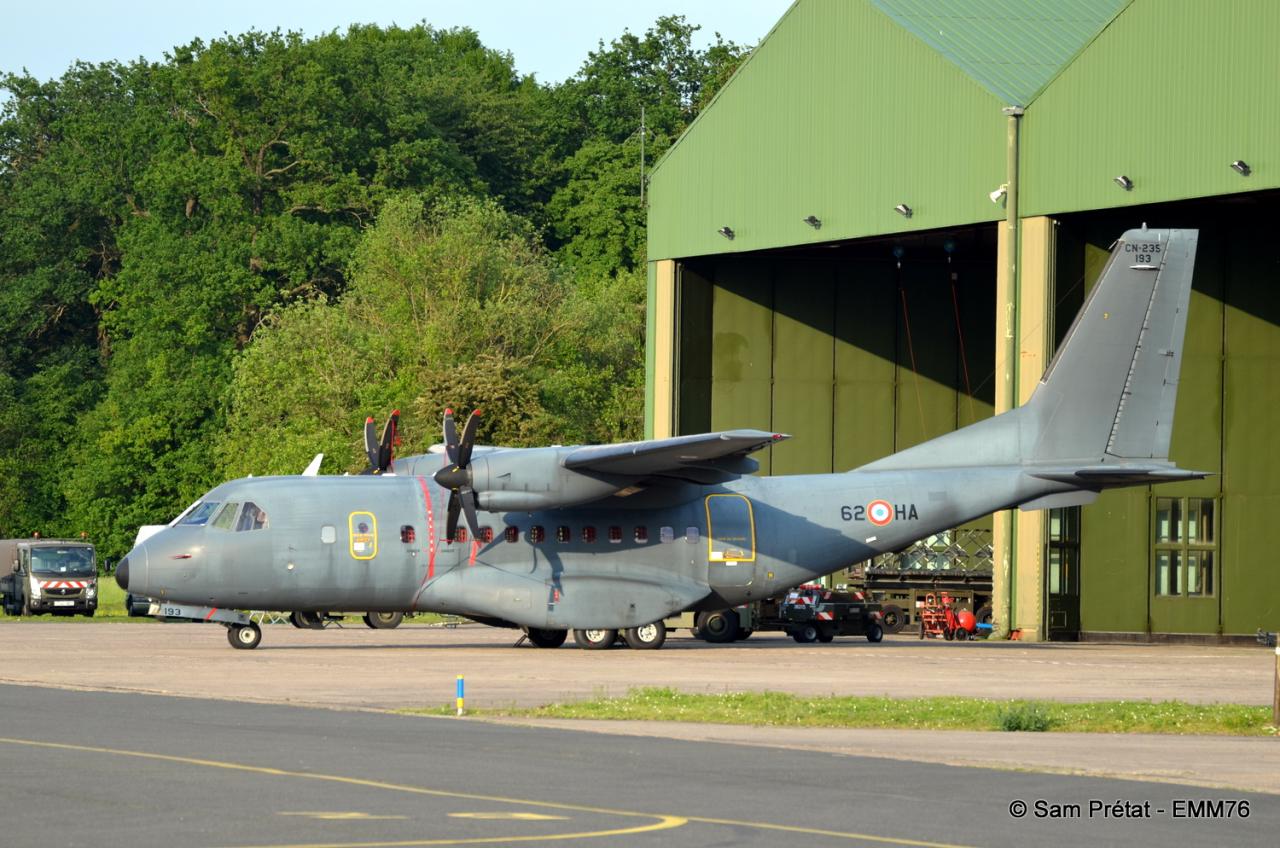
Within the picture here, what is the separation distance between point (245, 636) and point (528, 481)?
6.33 m

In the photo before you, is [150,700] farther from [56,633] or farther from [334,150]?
[334,150]

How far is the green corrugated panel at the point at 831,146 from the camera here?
43719 mm

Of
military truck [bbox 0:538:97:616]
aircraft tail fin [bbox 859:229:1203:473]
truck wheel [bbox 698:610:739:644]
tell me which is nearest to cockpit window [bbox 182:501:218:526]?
truck wheel [bbox 698:610:739:644]

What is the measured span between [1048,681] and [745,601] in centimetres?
996

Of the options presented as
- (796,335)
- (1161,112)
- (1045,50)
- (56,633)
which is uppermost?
(1045,50)

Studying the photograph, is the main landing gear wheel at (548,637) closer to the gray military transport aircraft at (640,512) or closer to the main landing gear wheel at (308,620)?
the gray military transport aircraft at (640,512)

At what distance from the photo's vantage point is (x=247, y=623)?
3506 cm

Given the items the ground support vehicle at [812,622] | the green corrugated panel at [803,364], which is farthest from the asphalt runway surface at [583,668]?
the green corrugated panel at [803,364]

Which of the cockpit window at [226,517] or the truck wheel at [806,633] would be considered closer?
the cockpit window at [226,517]

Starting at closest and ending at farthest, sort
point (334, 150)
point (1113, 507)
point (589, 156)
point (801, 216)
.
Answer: point (1113, 507) < point (801, 216) < point (334, 150) < point (589, 156)

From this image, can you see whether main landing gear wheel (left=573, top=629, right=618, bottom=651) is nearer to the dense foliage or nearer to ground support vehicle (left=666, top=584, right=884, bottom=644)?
ground support vehicle (left=666, top=584, right=884, bottom=644)

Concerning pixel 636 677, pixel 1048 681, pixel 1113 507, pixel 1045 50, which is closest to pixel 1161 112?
pixel 1045 50

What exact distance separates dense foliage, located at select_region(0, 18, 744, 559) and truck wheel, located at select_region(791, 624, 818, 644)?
83.5 feet

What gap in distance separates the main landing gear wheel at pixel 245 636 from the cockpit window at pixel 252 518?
2.16m
